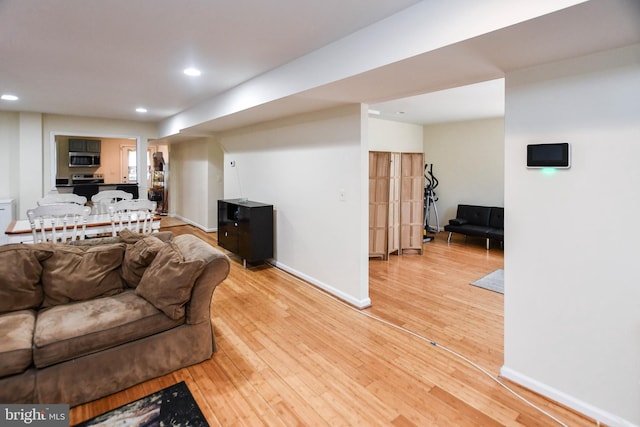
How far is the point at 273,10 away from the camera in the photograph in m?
2.10

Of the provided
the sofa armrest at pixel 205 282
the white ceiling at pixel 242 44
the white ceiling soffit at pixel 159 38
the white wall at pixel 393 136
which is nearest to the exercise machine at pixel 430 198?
the white wall at pixel 393 136

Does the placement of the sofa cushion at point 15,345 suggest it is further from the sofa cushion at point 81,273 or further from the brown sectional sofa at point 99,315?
the sofa cushion at point 81,273

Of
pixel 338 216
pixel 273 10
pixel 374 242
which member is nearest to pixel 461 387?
pixel 338 216

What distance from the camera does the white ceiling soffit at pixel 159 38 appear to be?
2.08 metres

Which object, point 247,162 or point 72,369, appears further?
point 247,162

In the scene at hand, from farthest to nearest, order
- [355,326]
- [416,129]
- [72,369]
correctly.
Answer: [416,129], [355,326], [72,369]

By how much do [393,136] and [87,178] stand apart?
746 cm

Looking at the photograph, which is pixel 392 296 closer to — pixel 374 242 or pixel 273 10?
pixel 374 242

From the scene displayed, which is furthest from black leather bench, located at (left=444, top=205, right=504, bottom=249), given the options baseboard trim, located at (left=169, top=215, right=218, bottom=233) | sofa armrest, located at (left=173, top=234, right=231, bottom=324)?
baseboard trim, located at (left=169, top=215, right=218, bottom=233)

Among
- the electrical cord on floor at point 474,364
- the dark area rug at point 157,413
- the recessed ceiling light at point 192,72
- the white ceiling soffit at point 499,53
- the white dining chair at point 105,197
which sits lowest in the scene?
the dark area rug at point 157,413

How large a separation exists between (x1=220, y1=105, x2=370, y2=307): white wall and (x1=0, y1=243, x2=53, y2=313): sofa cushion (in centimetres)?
260

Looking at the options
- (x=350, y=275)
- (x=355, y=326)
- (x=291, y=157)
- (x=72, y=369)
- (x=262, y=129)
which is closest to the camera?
(x=72, y=369)

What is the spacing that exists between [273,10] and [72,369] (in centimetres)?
253

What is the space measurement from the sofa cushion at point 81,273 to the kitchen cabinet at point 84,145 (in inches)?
264
